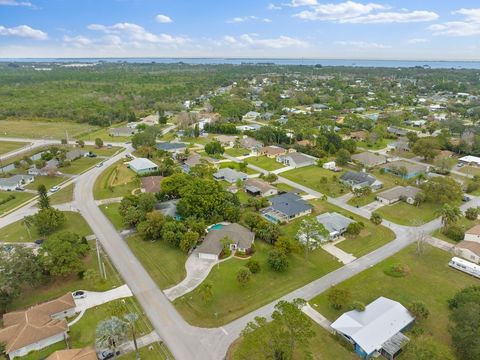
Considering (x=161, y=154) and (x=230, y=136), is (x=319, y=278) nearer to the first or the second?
(x=161, y=154)

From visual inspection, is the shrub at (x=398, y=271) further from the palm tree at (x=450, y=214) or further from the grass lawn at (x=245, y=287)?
the palm tree at (x=450, y=214)

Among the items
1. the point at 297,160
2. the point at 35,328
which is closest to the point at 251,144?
the point at 297,160

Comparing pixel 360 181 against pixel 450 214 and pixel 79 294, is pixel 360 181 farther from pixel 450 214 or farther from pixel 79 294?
pixel 79 294

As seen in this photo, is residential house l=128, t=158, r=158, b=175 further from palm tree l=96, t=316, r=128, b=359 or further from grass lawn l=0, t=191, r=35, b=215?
palm tree l=96, t=316, r=128, b=359

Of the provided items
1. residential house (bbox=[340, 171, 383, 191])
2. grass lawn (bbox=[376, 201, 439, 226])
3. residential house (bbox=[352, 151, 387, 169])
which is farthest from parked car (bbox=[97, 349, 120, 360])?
residential house (bbox=[352, 151, 387, 169])

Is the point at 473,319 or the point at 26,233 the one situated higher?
the point at 473,319

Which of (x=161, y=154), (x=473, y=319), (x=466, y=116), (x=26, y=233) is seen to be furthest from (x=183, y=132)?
(x=466, y=116)

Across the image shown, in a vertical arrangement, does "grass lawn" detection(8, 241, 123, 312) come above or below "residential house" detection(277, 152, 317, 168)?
below

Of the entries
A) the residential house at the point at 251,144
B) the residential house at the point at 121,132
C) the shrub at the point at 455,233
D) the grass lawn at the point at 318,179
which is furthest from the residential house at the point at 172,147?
the shrub at the point at 455,233
